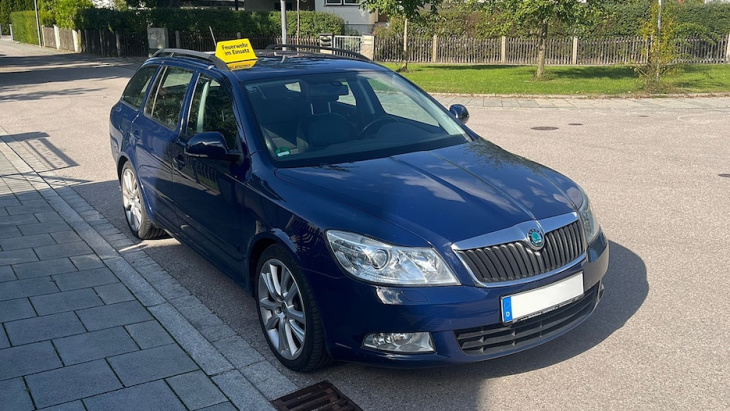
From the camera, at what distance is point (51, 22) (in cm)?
5762

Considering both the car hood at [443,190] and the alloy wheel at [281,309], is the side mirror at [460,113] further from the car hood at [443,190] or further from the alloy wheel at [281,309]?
the alloy wheel at [281,309]

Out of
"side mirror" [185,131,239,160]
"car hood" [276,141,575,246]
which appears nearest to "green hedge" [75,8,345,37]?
"side mirror" [185,131,239,160]

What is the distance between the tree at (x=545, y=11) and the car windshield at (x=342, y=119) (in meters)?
15.8

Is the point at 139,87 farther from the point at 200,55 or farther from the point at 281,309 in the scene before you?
the point at 281,309

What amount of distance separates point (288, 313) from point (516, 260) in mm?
1311

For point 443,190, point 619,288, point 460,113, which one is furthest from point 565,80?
point 443,190

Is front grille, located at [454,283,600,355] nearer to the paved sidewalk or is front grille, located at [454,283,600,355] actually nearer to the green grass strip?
the paved sidewalk

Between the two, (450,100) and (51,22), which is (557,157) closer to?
(450,100)

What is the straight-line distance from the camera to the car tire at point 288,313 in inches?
158

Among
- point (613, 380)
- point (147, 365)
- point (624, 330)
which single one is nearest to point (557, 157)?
point (624, 330)

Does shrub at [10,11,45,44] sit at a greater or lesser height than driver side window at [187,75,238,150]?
greater

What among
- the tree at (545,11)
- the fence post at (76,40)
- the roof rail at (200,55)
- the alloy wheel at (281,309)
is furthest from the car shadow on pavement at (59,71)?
the alloy wheel at (281,309)

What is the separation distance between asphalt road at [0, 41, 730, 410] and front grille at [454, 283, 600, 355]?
26 cm

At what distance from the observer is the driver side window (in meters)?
5.04
